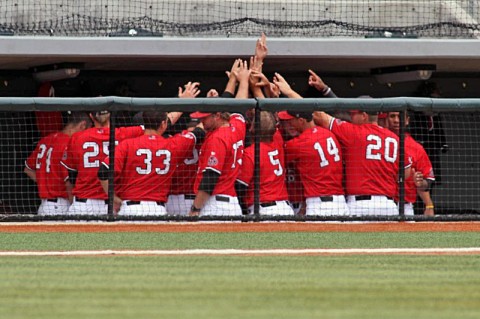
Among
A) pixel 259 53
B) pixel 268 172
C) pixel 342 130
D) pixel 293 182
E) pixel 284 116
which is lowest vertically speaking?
pixel 293 182

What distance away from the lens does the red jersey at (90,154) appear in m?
10.5

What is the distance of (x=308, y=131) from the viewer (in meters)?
10.5

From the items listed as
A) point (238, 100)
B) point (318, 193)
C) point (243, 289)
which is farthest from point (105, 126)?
point (243, 289)

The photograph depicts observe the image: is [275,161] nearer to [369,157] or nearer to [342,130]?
[342,130]

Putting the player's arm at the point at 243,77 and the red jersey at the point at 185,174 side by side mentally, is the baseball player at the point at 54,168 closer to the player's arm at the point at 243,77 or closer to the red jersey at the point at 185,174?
the red jersey at the point at 185,174

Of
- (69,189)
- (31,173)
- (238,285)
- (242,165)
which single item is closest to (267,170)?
(242,165)

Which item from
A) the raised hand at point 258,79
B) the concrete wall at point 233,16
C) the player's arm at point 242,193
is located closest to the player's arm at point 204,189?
the player's arm at point 242,193

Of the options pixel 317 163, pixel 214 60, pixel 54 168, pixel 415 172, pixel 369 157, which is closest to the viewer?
pixel 317 163

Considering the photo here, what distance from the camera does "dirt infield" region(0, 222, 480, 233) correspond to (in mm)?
9625

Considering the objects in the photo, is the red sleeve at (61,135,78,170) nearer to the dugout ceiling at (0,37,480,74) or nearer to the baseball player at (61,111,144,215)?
the baseball player at (61,111,144,215)

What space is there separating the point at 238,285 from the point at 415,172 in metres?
5.45

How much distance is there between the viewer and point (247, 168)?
1039cm

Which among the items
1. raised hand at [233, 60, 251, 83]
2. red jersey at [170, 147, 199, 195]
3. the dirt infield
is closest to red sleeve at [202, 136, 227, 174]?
red jersey at [170, 147, 199, 195]

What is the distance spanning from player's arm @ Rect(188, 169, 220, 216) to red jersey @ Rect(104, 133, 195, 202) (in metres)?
0.30
